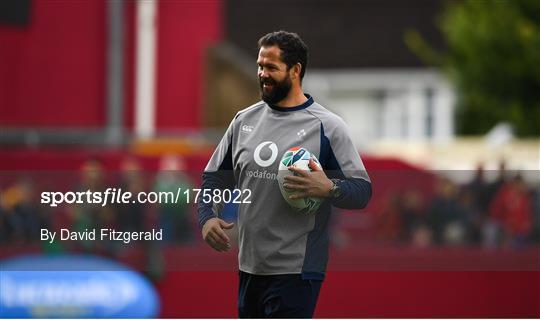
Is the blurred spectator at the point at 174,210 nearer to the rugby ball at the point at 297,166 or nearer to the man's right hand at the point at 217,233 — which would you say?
the man's right hand at the point at 217,233

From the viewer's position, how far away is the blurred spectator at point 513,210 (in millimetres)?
8844

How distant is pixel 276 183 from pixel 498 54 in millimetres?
13689

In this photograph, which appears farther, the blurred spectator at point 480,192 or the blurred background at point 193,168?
the blurred spectator at point 480,192

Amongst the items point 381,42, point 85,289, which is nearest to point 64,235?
point 85,289

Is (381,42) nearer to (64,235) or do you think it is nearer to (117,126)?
(117,126)

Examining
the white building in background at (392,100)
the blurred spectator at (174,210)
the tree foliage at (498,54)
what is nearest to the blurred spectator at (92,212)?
the blurred spectator at (174,210)

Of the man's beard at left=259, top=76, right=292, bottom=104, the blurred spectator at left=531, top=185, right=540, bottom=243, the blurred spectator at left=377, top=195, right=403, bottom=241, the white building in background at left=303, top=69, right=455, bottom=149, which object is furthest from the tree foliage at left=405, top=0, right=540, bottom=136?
the white building in background at left=303, top=69, right=455, bottom=149

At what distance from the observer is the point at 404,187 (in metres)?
8.08

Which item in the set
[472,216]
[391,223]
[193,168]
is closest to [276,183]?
[391,223]

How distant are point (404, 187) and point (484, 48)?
34.4ft

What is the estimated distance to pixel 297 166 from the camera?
16.0 feet

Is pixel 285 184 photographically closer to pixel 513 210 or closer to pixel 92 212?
pixel 92 212

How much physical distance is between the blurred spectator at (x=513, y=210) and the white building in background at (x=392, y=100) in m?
23.0

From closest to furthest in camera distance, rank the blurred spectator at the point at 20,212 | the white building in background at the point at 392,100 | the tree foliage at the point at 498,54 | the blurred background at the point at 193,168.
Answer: the blurred spectator at the point at 20,212 < the blurred background at the point at 193,168 < the tree foliage at the point at 498,54 < the white building in background at the point at 392,100
